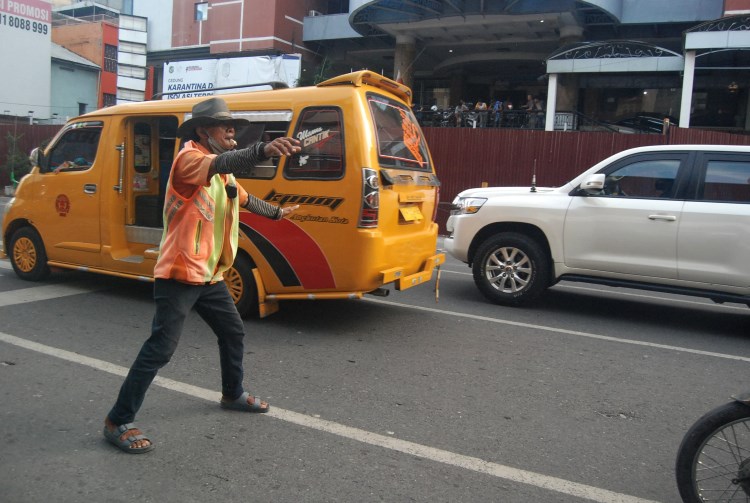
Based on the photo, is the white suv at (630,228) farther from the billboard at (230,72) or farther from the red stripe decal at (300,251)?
the billboard at (230,72)

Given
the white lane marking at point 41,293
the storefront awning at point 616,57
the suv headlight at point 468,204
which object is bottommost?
the white lane marking at point 41,293

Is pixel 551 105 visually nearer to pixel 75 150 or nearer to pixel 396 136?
pixel 396 136

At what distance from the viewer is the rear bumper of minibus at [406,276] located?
5578mm

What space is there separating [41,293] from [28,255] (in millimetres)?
761

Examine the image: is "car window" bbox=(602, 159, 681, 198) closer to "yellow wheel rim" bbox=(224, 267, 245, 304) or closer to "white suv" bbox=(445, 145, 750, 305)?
"white suv" bbox=(445, 145, 750, 305)

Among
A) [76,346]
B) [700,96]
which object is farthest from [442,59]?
[76,346]

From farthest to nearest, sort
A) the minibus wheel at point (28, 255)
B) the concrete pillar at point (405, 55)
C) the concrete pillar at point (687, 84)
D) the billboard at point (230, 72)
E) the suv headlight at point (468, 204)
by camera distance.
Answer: the billboard at point (230, 72) < the concrete pillar at point (405, 55) < the concrete pillar at point (687, 84) < the suv headlight at point (468, 204) < the minibus wheel at point (28, 255)

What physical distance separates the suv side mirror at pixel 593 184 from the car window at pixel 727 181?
979 mm

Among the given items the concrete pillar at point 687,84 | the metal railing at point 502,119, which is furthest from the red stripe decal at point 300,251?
the concrete pillar at point 687,84

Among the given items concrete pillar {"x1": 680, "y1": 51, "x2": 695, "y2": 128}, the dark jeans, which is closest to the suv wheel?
the dark jeans

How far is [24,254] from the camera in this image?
7508 millimetres

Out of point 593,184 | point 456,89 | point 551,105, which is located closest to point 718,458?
point 593,184

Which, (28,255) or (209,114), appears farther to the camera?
(28,255)

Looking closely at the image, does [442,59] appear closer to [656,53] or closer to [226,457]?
[656,53]
